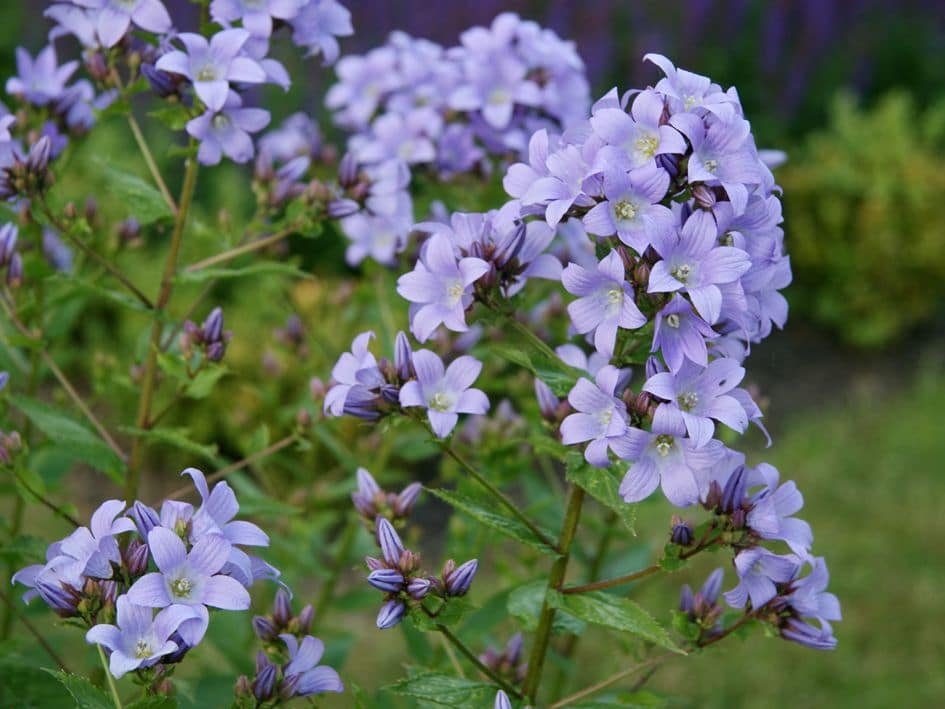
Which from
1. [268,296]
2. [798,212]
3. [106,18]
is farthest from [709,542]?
[798,212]

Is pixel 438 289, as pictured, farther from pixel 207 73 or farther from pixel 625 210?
pixel 207 73

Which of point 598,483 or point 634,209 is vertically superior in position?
point 634,209

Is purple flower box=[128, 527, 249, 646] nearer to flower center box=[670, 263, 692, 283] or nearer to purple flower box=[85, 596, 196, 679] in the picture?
purple flower box=[85, 596, 196, 679]

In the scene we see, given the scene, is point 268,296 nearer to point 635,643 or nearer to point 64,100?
point 64,100

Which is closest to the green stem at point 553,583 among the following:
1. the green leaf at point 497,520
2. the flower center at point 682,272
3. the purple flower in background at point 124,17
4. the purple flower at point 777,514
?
the green leaf at point 497,520

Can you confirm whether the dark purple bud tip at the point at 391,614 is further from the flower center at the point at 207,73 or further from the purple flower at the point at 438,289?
the flower center at the point at 207,73

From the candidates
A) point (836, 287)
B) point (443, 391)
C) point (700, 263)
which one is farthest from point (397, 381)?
point (836, 287)
